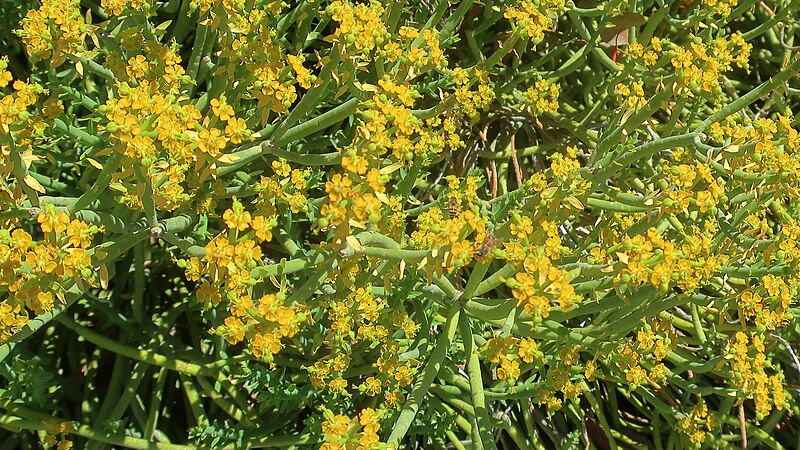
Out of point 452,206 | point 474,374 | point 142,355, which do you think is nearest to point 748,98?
point 452,206

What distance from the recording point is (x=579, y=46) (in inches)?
78.4

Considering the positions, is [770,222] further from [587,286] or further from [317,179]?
[317,179]

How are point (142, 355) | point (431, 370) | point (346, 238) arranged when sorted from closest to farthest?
point (346, 238) → point (431, 370) → point (142, 355)

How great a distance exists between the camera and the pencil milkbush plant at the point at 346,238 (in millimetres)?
1068

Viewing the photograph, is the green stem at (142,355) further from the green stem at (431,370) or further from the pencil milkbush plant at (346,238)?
the green stem at (431,370)

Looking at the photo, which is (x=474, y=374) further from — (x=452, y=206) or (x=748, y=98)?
(x=748, y=98)

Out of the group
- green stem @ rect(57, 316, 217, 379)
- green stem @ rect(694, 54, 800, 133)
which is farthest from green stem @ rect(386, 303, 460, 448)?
green stem @ rect(694, 54, 800, 133)

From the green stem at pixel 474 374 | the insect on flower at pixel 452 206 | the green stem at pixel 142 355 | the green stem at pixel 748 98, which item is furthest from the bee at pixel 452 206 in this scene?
the green stem at pixel 142 355

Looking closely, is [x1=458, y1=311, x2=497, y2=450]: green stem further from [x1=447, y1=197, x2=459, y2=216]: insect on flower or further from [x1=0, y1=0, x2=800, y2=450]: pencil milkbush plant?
[x1=447, y1=197, x2=459, y2=216]: insect on flower

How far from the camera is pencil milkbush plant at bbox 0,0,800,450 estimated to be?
42.1 inches

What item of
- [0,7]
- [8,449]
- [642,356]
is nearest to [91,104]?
[0,7]

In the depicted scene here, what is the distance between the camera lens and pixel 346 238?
106 cm

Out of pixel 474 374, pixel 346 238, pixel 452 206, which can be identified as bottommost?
pixel 474 374

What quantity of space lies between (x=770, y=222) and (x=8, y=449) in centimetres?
192
